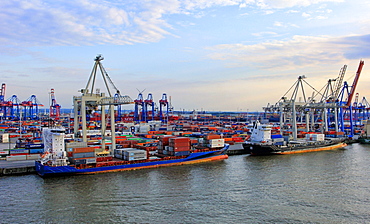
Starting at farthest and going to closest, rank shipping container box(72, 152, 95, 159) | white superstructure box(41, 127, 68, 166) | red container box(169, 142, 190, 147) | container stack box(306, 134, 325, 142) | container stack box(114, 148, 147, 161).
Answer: container stack box(306, 134, 325, 142), red container box(169, 142, 190, 147), container stack box(114, 148, 147, 161), shipping container box(72, 152, 95, 159), white superstructure box(41, 127, 68, 166)

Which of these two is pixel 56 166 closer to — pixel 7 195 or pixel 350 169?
pixel 7 195

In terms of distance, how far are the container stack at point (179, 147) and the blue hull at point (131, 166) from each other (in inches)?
28.9

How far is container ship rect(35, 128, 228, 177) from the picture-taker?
2605 cm

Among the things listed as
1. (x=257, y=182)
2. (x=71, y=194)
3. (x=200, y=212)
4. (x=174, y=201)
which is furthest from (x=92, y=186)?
→ (x=257, y=182)

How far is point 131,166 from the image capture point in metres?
28.5

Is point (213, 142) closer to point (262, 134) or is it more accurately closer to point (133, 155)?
point (262, 134)

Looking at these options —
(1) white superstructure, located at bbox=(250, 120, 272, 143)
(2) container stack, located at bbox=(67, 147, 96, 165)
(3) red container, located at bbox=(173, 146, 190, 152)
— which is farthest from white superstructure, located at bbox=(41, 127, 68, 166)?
(1) white superstructure, located at bbox=(250, 120, 272, 143)

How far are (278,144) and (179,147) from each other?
16.9 meters

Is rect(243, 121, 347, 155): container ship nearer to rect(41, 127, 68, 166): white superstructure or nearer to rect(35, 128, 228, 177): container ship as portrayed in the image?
rect(35, 128, 228, 177): container ship

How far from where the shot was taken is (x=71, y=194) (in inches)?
801

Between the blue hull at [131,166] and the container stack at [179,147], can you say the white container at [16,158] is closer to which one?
the blue hull at [131,166]

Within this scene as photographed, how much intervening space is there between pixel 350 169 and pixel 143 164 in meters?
20.2

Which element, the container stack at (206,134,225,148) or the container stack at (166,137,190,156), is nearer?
the container stack at (166,137,190,156)

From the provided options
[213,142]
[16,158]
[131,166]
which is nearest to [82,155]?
[131,166]
